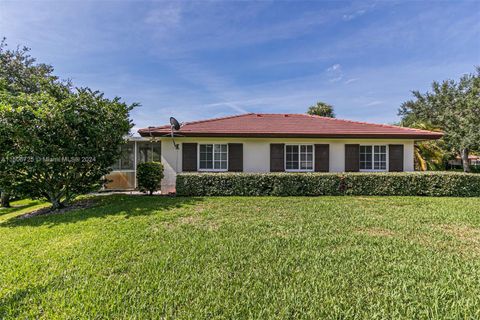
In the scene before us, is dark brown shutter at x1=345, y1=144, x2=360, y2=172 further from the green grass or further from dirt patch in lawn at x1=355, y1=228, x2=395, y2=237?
dirt patch in lawn at x1=355, y1=228, x2=395, y2=237

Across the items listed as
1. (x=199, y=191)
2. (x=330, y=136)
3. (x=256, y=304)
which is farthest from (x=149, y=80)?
(x=256, y=304)

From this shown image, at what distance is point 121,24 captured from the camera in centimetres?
1053

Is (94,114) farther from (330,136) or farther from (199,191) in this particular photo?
(330,136)

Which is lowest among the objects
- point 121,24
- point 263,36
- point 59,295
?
point 59,295

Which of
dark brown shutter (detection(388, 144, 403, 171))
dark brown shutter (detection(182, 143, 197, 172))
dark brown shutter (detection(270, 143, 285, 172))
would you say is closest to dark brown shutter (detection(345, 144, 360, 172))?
dark brown shutter (detection(388, 144, 403, 171))

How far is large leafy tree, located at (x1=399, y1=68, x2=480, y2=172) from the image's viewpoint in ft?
80.9

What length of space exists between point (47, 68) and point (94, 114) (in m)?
17.1

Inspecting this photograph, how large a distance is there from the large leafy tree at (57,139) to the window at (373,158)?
12.7m

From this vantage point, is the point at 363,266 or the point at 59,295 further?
the point at 363,266

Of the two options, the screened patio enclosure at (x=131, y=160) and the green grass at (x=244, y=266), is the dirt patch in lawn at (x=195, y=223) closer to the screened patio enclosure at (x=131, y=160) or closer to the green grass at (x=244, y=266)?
the green grass at (x=244, y=266)

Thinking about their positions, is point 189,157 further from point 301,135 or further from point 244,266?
point 244,266

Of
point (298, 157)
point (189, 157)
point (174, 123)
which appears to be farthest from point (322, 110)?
point (174, 123)

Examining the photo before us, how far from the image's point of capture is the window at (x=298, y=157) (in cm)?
1315

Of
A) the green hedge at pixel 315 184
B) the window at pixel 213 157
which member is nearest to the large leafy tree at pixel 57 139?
the green hedge at pixel 315 184
